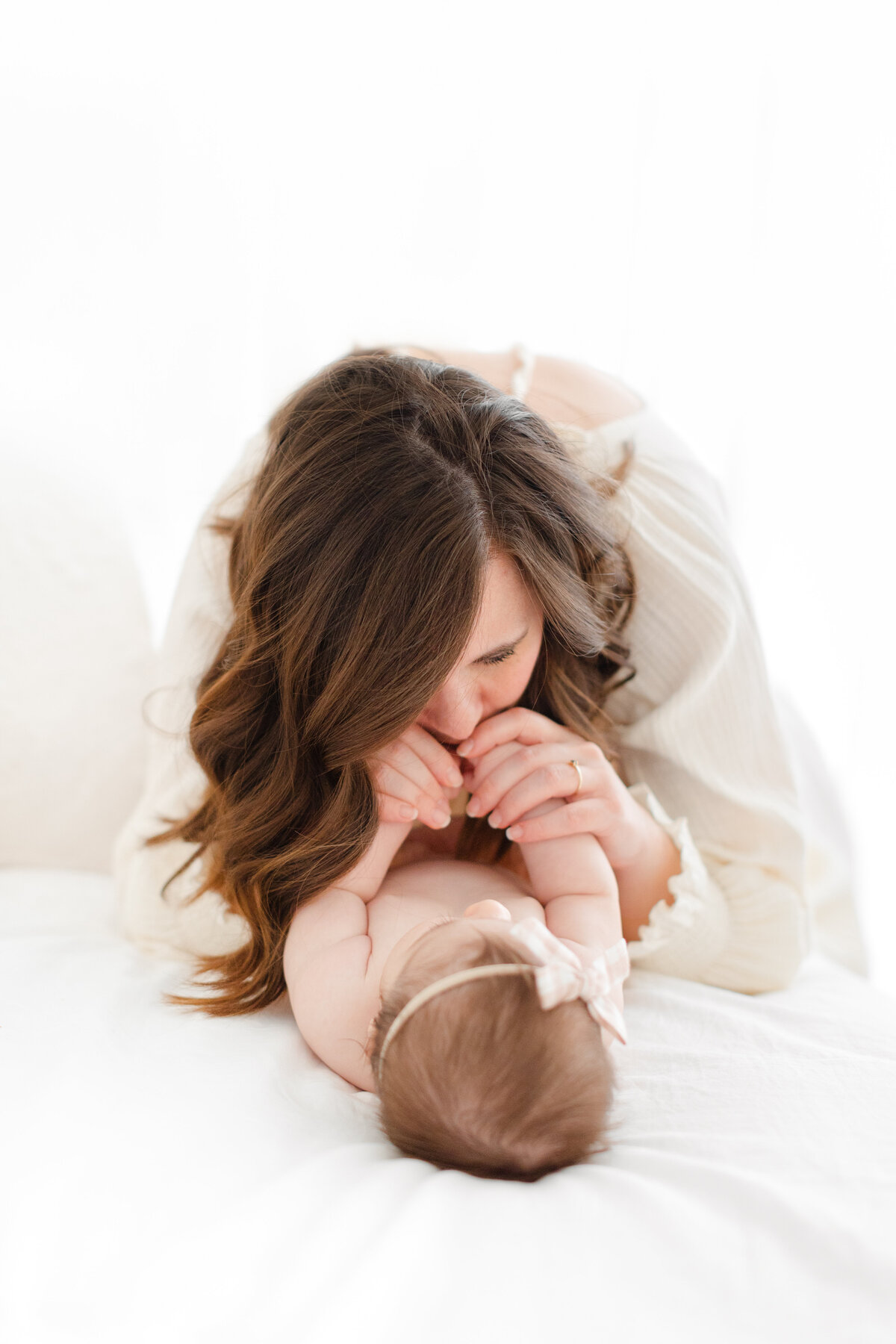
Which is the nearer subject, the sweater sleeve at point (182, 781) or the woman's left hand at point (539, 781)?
the woman's left hand at point (539, 781)

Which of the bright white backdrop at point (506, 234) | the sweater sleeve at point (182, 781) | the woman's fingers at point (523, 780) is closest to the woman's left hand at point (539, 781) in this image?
the woman's fingers at point (523, 780)

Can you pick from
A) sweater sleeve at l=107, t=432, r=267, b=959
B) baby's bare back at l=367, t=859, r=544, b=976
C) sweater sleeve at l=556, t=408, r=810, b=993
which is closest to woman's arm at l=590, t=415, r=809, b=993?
sweater sleeve at l=556, t=408, r=810, b=993

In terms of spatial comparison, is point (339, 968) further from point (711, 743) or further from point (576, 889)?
point (711, 743)

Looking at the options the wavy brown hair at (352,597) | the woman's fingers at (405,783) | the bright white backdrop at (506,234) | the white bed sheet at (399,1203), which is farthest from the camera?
the bright white backdrop at (506,234)

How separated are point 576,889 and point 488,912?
21 cm

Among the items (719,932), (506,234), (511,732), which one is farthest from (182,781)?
(506,234)

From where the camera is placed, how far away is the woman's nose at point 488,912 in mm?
777

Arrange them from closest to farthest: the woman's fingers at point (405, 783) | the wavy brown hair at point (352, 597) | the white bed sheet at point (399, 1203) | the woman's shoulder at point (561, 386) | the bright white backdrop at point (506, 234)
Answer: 1. the white bed sheet at point (399, 1203)
2. the wavy brown hair at point (352, 597)
3. the woman's fingers at point (405, 783)
4. the woman's shoulder at point (561, 386)
5. the bright white backdrop at point (506, 234)

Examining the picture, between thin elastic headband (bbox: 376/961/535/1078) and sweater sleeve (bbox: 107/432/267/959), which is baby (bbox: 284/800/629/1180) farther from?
sweater sleeve (bbox: 107/432/267/959)

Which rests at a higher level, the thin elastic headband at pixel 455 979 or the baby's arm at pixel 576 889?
the thin elastic headband at pixel 455 979

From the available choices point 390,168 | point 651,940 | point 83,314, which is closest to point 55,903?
point 651,940

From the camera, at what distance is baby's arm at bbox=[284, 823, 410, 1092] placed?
0.86 m

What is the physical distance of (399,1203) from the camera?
0.67 meters

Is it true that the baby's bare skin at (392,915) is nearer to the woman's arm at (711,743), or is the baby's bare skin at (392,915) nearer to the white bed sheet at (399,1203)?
the white bed sheet at (399,1203)
